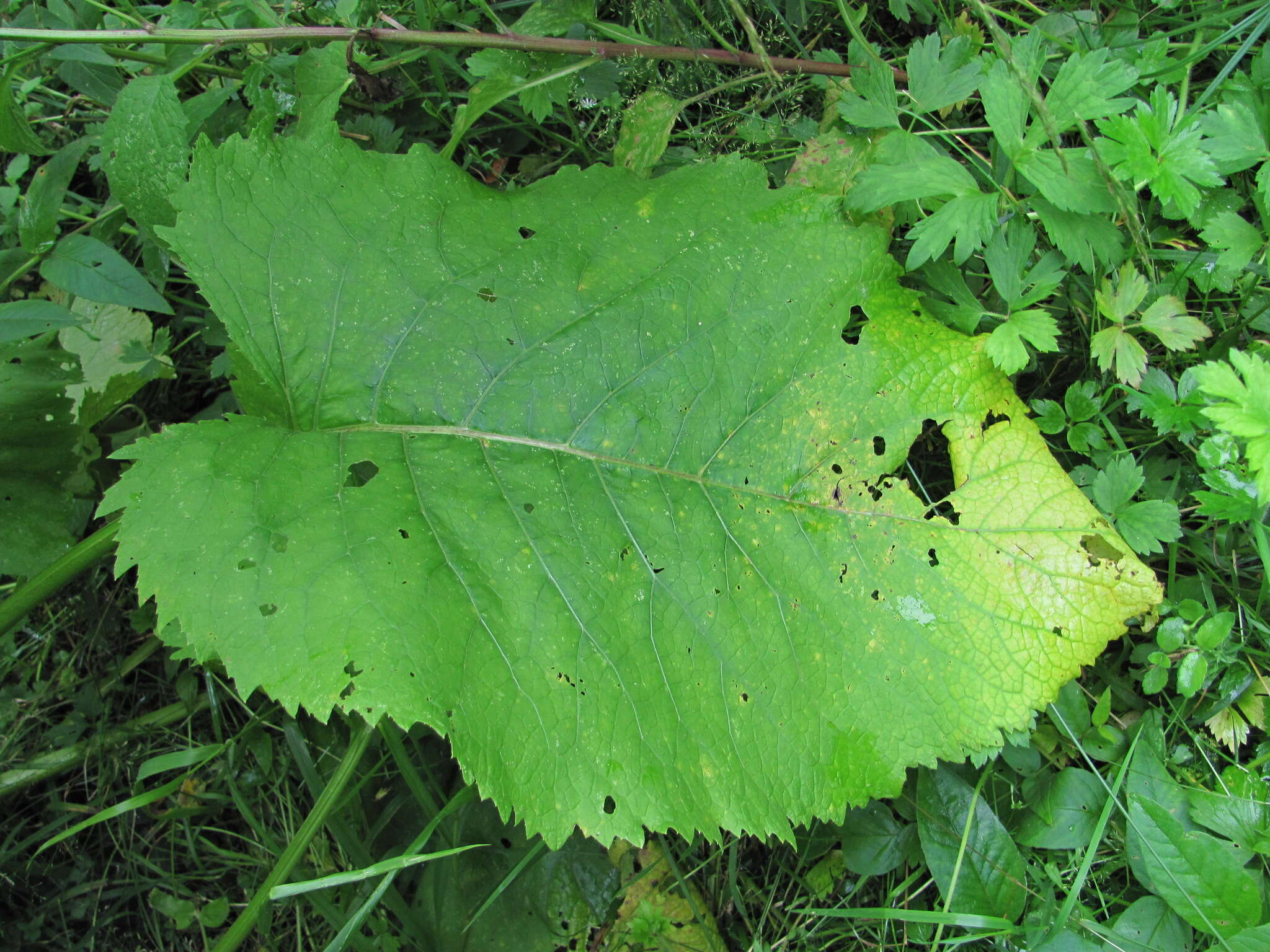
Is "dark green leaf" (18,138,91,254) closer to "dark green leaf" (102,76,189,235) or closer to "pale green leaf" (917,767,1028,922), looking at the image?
"dark green leaf" (102,76,189,235)

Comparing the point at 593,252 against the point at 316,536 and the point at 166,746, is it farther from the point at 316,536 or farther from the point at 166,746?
the point at 166,746

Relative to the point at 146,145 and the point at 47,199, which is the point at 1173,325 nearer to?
the point at 146,145

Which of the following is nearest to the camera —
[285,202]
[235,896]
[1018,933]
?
[285,202]

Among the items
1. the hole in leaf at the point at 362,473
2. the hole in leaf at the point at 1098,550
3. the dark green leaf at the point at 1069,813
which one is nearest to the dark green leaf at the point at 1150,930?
the dark green leaf at the point at 1069,813

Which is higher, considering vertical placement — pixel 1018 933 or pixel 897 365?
pixel 897 365

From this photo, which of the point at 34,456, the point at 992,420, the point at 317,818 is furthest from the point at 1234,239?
the point at 34,456

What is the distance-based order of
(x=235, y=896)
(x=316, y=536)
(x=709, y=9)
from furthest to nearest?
(x=235, y=896) → (x=709, y=9) → (x=316, y=536)

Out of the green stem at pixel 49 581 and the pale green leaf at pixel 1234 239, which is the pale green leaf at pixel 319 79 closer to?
the green stem at pixel 49 581

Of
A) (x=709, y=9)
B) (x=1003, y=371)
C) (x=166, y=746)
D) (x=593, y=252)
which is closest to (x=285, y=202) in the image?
(x=593, y=252)
